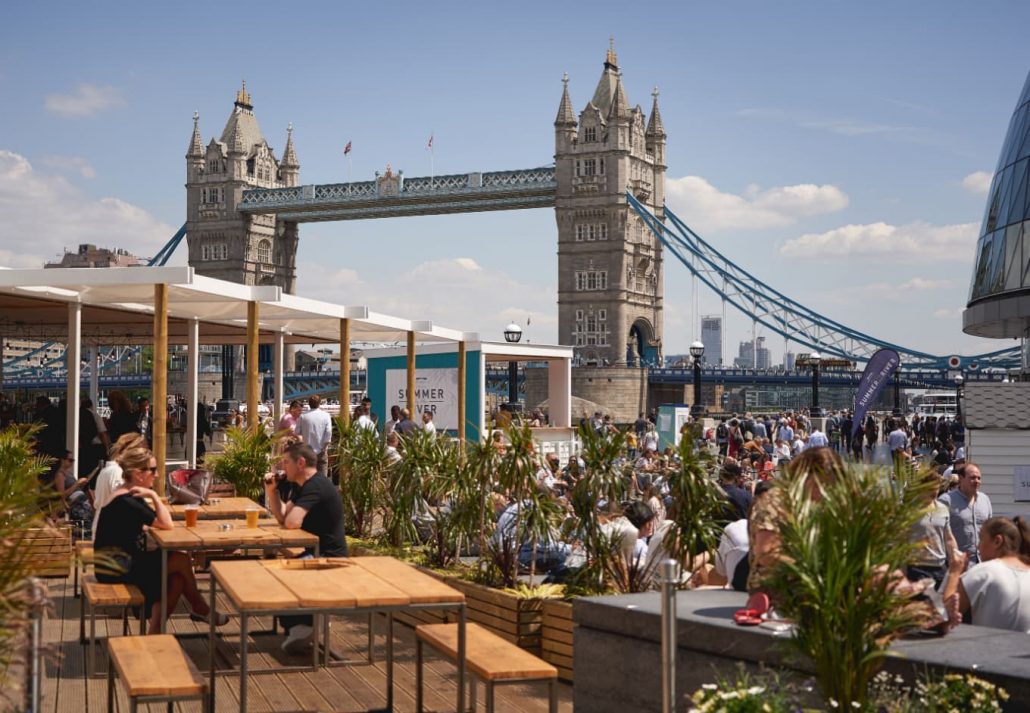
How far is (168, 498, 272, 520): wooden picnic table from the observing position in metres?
8.55

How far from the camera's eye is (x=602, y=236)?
77812 millimetres

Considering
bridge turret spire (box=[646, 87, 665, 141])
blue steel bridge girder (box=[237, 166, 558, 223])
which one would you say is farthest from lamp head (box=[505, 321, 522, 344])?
bridge turret spire (box=[646, 87, 665, 141])

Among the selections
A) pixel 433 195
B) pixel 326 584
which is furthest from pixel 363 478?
pixel 433 195

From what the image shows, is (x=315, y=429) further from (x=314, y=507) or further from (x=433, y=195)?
(x=433, y=195)

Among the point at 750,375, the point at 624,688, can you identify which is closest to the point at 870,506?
the point at 624,688

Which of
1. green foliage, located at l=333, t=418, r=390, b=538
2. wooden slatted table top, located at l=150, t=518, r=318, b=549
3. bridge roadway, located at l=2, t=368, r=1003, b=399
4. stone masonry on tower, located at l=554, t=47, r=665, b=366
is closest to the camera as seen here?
wooden slatted table top, located at l=150, t=518, r=318, b=549

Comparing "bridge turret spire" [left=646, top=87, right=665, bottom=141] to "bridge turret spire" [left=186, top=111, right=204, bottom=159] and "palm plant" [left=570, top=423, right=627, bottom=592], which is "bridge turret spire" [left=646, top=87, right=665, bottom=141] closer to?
"bridge turret spire" [left=186, top=111, right=204, bottom=159]

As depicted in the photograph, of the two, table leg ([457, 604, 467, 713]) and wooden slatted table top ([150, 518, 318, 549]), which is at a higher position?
wooden slatted table top ([150, 518, 318, 549])

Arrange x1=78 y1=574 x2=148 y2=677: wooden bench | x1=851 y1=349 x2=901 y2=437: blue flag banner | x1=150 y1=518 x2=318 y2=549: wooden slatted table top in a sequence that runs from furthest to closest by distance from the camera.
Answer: x1=851 y1=349 x2=901 y2=437: blue flag banner, x1=150 y1=518 x2=318 y2=549: wooden slatted table top, x1=78 y1=574 x2=148 y2=677: wooden bench

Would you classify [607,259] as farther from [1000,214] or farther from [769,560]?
[769,560]

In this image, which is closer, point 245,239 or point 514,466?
point 514,466

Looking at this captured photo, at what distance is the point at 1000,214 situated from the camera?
30.8 m

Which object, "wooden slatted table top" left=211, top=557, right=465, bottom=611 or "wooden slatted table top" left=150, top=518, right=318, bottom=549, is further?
"wooden slatted table top" left=150, top=518, right=318, bottom=549

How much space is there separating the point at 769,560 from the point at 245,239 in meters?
88.7
